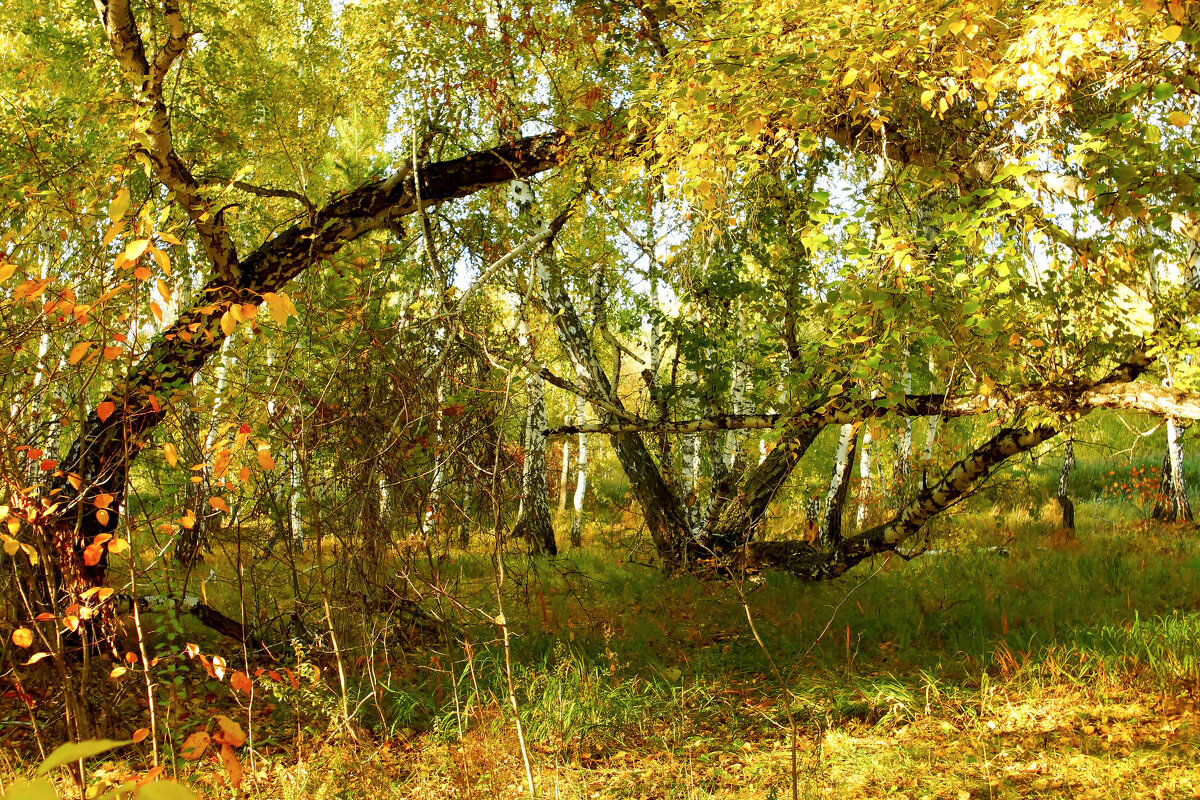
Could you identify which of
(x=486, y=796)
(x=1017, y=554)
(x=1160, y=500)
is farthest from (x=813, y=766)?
(x=1160, y=500)

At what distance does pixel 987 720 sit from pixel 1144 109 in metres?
3.48

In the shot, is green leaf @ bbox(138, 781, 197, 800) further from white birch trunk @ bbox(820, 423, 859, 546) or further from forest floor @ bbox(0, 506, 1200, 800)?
white birch trunk @ bbox(820, 423, 859, 546)

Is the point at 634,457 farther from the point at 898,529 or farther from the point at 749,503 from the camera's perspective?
the point at 898,529

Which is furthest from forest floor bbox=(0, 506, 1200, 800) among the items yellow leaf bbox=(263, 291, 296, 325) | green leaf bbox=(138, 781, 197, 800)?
green leaf bbox=(138, 781, 197, 800)

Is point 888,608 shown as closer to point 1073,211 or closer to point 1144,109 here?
point 1073,211

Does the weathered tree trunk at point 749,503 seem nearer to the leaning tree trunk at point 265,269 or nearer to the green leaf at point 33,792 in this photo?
the leaning tree trunk at point 265,269

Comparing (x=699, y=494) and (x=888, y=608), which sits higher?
(x=699, y=494)

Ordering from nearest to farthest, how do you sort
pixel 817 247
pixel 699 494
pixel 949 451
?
pixel 817 247 → pixel 949 451 → pixel 699 494

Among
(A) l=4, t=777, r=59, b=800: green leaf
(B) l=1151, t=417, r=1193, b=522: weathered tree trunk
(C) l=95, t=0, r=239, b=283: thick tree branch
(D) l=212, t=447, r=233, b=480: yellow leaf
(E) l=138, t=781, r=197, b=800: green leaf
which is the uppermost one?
(C) l=95, t=0, r=239, b=283: thick tree branch

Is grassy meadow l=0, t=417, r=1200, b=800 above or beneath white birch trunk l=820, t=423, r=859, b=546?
beneath

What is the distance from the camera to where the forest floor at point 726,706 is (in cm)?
415

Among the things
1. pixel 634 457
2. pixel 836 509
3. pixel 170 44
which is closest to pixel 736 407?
pixel 836 509

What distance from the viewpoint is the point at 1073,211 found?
442cm

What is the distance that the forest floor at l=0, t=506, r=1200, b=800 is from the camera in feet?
13.6
